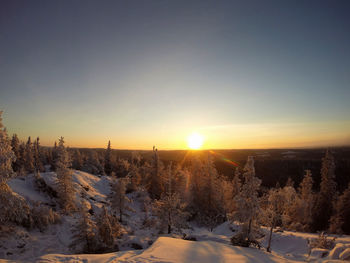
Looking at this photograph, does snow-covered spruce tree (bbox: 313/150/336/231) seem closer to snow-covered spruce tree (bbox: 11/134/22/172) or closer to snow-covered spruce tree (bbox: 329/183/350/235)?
snow-covered spruce tree (bbox: 329/183/350/235)

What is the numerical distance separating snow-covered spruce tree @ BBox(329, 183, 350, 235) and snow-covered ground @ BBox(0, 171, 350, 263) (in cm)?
580

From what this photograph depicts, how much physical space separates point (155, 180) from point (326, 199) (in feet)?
110

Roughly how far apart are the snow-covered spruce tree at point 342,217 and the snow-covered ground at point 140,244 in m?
5.80

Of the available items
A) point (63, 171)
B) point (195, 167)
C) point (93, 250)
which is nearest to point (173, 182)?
point (195, 167)

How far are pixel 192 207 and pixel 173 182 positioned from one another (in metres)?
8.09

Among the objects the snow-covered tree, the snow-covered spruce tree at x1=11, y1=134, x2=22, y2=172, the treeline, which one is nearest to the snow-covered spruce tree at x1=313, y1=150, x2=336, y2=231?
the treeline

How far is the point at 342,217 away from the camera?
25.8m

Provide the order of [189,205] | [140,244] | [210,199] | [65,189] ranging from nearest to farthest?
1. [140,244]
2. [65,189]
3. [210,199]
4. [189,205]

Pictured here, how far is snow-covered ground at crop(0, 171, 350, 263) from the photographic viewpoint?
35.7 ft

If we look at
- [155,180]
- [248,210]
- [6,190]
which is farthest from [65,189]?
[248,210]

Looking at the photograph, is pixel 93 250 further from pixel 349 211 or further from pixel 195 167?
pixel 349 211

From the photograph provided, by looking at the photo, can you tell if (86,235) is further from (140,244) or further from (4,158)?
(4,158)

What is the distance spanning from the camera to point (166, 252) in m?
11.6

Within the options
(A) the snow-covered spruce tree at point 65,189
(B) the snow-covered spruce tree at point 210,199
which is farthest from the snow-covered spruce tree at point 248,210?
(A) the snow-covered spruce tree at point 65,189
